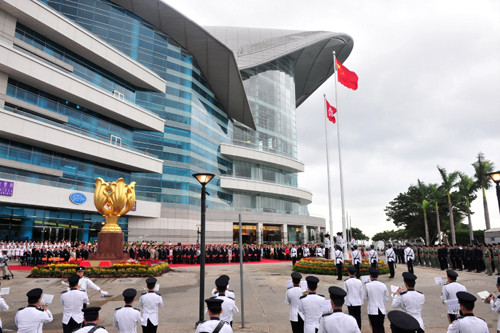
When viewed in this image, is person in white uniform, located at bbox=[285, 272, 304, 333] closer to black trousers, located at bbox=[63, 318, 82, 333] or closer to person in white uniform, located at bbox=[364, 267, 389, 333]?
person in white uniform, located at bbox=[364, 267, 389, 333]

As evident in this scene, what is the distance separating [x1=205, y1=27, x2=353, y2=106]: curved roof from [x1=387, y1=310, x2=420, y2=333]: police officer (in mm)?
62320

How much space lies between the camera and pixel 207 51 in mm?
53500

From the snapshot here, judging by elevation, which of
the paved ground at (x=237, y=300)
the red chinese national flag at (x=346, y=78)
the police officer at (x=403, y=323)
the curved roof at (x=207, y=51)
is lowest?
the paved ground at (x=237, y=300)

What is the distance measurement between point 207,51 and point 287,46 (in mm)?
23066

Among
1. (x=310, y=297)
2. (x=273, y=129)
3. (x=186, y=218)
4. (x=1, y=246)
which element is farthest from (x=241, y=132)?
(x=310, y=297)

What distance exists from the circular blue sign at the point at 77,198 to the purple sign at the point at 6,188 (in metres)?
6.03

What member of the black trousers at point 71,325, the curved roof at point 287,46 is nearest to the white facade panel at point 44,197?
the black trousers at point 71,325

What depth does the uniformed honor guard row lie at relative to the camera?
4.76 m

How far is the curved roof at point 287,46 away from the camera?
6700 centimetres

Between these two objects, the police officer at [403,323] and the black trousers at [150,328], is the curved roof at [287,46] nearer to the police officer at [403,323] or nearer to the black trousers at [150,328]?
the black trousers at [150,328]

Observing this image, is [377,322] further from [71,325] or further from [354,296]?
[71,325]

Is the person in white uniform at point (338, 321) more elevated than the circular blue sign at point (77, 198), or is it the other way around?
the circular blue sign at point (77, 198)

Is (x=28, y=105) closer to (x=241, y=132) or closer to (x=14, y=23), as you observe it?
(x=14, y=23)

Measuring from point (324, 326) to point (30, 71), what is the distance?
38468 millimetres
